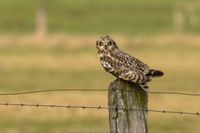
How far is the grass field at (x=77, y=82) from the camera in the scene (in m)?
18.5

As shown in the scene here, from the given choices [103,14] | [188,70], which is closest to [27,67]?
[188,70]

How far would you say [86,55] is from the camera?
38375 mm

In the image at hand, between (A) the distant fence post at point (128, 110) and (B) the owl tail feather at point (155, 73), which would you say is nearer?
(A) the distant fence post at point (128, 110)

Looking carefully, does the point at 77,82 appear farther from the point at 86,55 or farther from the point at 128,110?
the point at 128,110

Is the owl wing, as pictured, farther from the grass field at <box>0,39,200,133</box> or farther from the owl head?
the grass field at <box>0,39,200,133</box>

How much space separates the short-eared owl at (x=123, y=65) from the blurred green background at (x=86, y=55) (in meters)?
5.27

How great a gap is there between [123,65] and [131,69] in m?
0.11

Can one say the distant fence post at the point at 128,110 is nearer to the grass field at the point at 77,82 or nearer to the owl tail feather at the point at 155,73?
the owl tail feather at the point at 155,73

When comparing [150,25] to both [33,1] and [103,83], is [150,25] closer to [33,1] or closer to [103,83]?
[33,1]

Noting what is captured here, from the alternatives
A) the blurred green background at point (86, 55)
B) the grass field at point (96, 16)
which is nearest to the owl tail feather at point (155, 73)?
the blurred green background at point (86, 55)

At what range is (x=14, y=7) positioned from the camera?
67.0 m

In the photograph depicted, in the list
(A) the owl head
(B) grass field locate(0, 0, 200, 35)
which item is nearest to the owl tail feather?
(A) the owl head

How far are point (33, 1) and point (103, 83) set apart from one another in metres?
43.4

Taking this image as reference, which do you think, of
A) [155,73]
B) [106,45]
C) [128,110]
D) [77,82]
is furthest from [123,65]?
[77,82]
